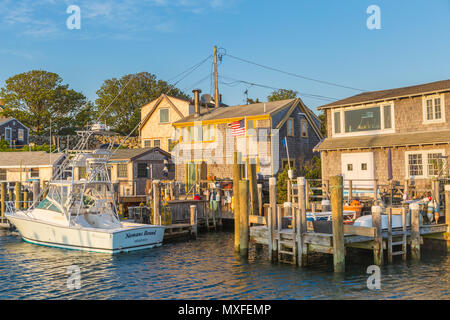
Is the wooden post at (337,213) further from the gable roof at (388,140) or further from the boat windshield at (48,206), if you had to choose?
the boat windshield at (48,206)

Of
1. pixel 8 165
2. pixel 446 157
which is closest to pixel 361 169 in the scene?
pixel 446 157

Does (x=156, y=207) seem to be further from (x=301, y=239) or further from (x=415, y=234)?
(x=415, y=234)

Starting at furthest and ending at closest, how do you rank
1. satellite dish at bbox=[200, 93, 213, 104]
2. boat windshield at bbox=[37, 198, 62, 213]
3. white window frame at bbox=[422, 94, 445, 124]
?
1. satellite dish at bbox=[200, 93, 213, 104]
2. white window frame at bbox=[422, 94, 445, 124]
3. boat windshield at bbox=[37, 198, 62, 213]

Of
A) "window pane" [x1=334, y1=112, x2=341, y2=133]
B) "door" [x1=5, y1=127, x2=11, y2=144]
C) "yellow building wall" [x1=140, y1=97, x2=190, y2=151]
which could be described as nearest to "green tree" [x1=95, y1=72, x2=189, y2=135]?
"door" [x1=5, y1=127, x2=11, y2=144]

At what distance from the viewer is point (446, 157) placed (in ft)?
81.1

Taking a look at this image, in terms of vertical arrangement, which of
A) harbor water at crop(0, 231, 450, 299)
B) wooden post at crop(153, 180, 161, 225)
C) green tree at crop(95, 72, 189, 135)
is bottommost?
harbor water at crop(0, 231, 450, 299)

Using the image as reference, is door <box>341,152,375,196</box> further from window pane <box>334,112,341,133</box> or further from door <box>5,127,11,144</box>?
door <box>5,127,11,144</box>

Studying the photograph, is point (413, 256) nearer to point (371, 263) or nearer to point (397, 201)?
point (371, 263)

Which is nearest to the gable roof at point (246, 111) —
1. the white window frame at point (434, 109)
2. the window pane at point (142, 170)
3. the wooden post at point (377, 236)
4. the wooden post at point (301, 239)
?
the window pane at point (142, 170)

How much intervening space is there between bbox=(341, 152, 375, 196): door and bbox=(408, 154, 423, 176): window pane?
7.47 feet

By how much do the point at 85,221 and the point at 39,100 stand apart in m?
54.2

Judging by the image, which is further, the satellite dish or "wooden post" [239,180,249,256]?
the satellite dish

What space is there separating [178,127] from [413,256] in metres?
26.9

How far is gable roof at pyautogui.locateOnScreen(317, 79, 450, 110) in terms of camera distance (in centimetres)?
2681
